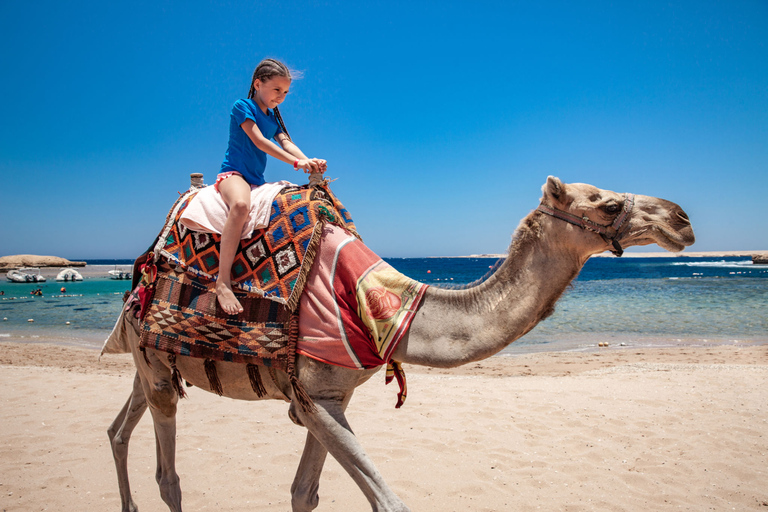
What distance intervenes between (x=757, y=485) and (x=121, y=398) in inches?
316

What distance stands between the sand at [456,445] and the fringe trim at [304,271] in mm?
2580

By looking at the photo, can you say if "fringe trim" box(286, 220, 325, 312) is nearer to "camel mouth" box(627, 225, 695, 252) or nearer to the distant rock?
"camel mouth" box(627, 225, 695, 252)

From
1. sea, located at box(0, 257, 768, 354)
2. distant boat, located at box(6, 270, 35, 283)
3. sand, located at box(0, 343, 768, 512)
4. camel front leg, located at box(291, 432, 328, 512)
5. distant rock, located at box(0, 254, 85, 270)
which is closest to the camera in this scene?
camel front leg, located at box(291, 432, 328, 512)

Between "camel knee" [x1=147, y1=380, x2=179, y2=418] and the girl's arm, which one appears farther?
"camel knee" [x1=147, y1=380, x2=179, y2=418]

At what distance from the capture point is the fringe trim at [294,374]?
7.73ft

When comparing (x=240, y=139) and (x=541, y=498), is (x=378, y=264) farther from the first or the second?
(x=541, y=498)

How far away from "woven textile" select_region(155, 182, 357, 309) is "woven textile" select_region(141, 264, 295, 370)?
0.08 meters

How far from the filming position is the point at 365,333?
237 centimetres

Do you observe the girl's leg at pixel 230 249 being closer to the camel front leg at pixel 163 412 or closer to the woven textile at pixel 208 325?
the woven textile at pixel 208 325

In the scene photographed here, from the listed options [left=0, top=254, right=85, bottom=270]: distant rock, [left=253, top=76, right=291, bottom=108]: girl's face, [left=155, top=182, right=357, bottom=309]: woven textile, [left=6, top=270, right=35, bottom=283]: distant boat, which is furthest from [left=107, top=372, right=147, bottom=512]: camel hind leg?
[left=0, top=254, right=85, bottom=270]: distant rock

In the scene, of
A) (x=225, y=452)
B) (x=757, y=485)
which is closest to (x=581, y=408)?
(x=757, y=485)

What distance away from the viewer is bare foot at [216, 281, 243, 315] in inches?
99.3

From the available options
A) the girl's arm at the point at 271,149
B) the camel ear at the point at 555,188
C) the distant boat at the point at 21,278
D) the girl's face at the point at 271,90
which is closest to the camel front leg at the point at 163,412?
the girl's arm at the point at 271,149

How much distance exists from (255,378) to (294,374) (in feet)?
1.19
